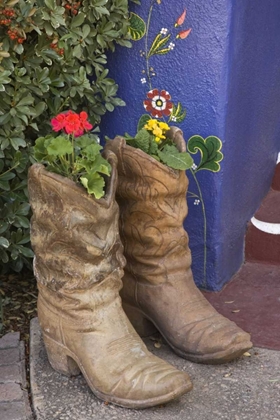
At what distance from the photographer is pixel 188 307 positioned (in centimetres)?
267

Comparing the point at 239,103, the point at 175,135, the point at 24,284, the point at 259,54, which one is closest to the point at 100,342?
the point at 175,135

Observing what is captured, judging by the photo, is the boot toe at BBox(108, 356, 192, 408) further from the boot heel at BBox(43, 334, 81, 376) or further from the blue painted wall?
the blue painted wall

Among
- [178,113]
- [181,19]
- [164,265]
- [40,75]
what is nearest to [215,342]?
[164,265]

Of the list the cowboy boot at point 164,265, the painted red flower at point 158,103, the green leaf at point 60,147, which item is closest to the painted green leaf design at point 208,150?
the painted red flower at point 158,103

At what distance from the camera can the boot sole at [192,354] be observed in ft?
8.34

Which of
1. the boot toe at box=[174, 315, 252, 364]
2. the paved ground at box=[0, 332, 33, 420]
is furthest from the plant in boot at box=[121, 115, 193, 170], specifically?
the paved ground at box=[0, 332, 33, 420]

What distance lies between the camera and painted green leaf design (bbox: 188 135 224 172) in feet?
9.89

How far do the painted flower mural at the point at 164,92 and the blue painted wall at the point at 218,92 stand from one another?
0.01 metres

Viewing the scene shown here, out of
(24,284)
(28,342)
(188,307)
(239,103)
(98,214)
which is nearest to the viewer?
(98,214)

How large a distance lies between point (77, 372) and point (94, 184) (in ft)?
2.29

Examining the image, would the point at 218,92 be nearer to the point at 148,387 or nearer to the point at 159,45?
the point at 159,45

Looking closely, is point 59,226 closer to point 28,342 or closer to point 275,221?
point 28,342

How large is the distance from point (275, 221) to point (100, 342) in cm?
133

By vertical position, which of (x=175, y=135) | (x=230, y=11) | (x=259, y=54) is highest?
(x=230, y=11)
